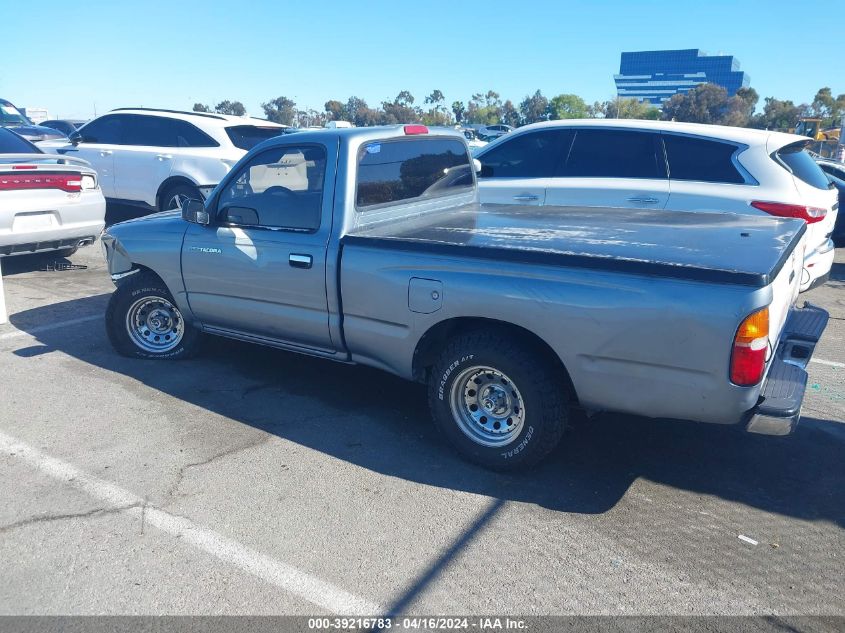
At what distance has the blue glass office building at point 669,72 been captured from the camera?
13321 centimetres

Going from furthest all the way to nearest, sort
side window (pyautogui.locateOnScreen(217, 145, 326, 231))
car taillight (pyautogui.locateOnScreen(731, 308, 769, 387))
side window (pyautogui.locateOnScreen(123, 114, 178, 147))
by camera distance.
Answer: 1. side window (pyautogui.locateOnScreen(123, 114, 178, 147))
2. side window (pyautogui.locateOnScreen(217, 145, 326, 231))
3. car taillight (pyautogui.locateOnScreen(731, 308, 769, 387))

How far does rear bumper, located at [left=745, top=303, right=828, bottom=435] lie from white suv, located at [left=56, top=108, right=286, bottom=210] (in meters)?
7.95

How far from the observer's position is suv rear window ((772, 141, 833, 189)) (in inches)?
257

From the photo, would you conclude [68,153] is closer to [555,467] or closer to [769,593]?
[555,467]

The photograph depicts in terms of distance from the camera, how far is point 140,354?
5.86 meters

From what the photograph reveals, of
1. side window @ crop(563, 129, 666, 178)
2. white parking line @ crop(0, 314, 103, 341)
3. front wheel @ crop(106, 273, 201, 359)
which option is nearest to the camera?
front wheel @ crop(106, 273, 201, 359)

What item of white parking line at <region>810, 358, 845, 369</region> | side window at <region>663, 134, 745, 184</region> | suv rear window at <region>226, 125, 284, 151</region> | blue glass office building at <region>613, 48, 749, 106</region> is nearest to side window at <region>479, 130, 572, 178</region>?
side window at <region>663, 134, 745, 184</region>

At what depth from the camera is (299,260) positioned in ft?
15.3

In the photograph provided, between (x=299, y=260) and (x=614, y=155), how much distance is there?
12.5ft

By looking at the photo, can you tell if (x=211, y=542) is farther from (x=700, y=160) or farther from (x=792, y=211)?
(x=700, y=160)

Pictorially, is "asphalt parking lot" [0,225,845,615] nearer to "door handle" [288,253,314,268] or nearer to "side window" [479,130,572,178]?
"door handle" [288,253,314,268]

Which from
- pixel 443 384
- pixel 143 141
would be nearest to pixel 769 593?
pixel 443 384

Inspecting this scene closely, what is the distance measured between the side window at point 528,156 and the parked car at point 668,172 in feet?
0.03

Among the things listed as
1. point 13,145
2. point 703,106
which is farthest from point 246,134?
point 703,106
